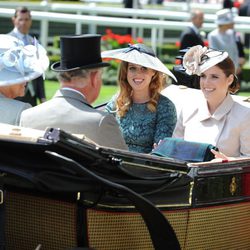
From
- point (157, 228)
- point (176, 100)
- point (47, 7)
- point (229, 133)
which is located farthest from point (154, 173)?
point (47, 7)

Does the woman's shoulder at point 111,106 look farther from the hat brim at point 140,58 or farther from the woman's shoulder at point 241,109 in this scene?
the woman's shoulder at point 241,109

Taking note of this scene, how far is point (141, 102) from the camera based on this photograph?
5957mm

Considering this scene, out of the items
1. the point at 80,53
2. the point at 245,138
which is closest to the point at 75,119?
the point at 80,53

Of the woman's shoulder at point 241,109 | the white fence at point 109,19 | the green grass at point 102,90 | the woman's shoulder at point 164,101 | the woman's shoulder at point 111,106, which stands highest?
the woman's shoulder at point 241,109

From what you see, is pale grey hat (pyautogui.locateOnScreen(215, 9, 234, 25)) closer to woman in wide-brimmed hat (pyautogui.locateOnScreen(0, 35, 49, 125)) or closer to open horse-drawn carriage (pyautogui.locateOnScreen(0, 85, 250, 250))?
woman in wide-brimmed hat (pyautogui.locateOnScreen(0, 35, 49, 125))

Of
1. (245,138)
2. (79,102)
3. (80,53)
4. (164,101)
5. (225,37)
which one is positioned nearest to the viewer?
(79,102)

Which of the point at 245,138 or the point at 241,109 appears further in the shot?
the point at 241,109

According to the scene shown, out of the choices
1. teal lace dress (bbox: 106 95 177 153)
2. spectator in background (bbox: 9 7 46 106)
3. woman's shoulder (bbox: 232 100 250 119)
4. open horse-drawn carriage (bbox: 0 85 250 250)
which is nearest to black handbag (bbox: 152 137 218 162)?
open horse-drawn carriage (bbox: 0 85 250 250)

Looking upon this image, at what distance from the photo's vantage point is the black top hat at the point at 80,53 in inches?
179

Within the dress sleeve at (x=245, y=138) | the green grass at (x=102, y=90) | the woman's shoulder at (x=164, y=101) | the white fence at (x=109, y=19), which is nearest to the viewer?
the dress sleeve at (x=245, y=138)

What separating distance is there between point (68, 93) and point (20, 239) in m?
0.78

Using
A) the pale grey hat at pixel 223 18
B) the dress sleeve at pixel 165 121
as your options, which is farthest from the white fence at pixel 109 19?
the dress sleeve at pixel 165 121

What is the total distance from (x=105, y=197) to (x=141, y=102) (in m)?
2.01

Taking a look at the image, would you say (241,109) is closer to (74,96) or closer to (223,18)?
(74,96)
